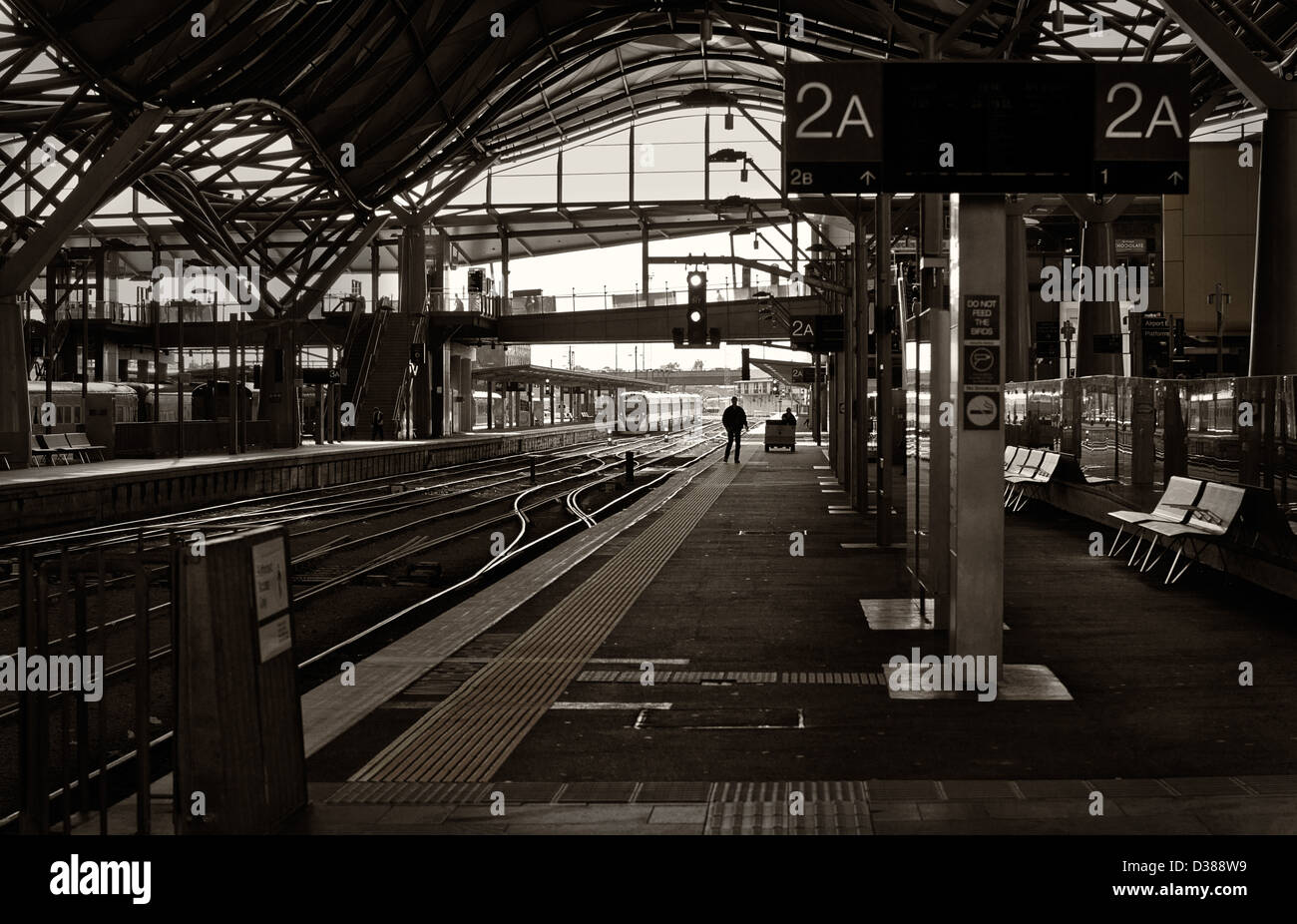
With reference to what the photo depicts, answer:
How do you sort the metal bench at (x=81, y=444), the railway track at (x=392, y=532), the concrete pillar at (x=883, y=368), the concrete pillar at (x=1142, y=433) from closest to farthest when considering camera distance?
the railway track at (x=392, y=532) < the concrete pillar at (x=1142, y=433) < the concrete pillar at (x=883, y=368) < the metal bench at (x=81, y=444)

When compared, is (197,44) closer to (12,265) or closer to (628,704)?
(12,265)

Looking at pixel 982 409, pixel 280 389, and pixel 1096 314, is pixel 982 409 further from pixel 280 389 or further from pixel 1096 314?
pixel 280 389

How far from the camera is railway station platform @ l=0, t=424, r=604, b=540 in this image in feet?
68.7

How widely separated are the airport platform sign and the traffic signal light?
2363 centimetres

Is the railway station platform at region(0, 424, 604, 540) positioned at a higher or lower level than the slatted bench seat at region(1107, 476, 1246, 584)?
lower

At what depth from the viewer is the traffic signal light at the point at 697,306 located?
31.5 meters

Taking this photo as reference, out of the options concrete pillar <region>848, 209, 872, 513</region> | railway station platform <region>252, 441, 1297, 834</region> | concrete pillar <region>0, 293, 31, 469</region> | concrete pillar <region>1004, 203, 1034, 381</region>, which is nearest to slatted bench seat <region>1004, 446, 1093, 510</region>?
concrete pillar <region>848, 209, 872, 513</region>

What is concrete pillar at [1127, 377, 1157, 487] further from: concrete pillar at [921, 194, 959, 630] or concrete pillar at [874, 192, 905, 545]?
concrete pillar at [921, 194, 959, 630]

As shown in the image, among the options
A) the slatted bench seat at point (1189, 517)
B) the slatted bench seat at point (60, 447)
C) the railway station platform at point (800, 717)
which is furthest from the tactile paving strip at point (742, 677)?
the slatted bench seat at point (60, 447)

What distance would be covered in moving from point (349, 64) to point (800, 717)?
3437cm

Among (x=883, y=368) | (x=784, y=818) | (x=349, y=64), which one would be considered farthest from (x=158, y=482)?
(x=784, y=818)

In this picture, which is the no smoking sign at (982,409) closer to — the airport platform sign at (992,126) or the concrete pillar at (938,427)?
the airport platform sign at (992,126)

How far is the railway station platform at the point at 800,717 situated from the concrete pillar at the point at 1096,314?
75.9ft
